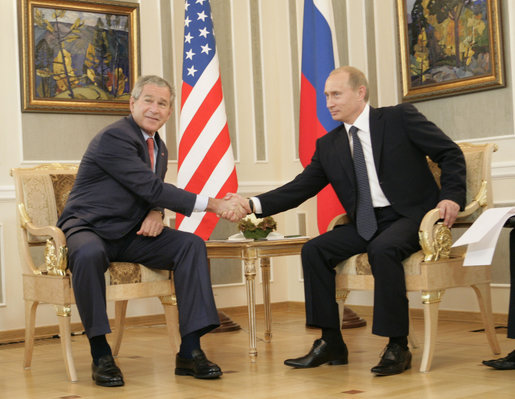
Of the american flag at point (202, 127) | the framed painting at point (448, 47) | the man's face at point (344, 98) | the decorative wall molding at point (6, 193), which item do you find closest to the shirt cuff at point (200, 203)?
the man's face at point (344, 98)

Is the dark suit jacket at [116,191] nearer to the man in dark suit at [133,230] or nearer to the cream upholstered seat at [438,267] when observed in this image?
the man in dark suit at [133,230]

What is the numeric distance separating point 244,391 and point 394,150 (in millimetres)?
1419

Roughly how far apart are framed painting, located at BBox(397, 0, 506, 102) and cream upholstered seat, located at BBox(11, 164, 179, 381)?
8.05ft

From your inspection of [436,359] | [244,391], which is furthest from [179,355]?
[436,359]

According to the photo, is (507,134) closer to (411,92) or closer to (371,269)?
(411,92)

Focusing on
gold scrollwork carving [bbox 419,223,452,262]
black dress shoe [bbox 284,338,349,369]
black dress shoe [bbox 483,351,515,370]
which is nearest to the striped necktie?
black dress shoe [bbox 284,338,349,369]

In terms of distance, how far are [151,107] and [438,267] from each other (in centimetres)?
159

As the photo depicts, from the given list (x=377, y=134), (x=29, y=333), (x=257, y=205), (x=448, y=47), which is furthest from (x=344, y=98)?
(x=29, y=333)

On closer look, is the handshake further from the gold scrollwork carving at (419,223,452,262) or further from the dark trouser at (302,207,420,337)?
the gold scrollwork carving at (419,223,452,262)

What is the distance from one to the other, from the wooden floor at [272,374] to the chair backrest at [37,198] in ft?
2.25

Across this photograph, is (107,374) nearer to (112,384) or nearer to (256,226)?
(112,384)

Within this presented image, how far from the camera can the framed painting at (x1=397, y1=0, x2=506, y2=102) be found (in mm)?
5141

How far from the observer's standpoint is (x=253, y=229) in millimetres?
4594

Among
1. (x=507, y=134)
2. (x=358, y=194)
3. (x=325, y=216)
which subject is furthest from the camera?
(x=325, y=216)
